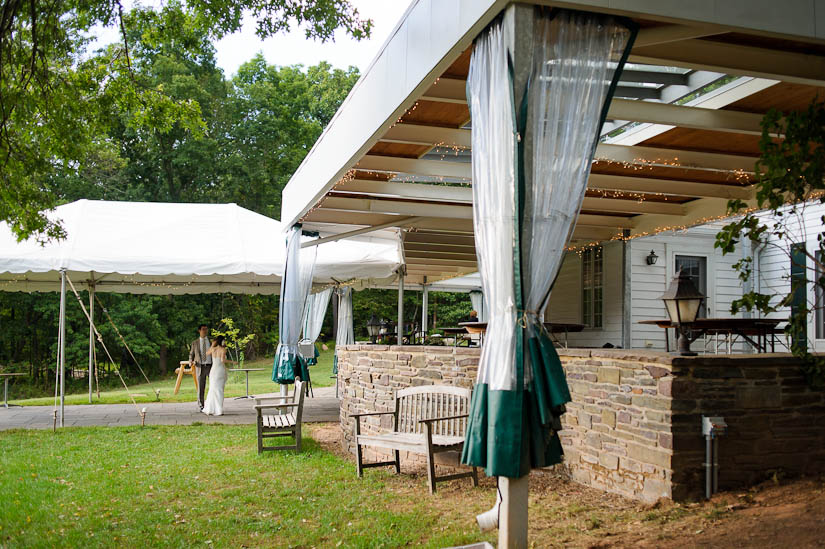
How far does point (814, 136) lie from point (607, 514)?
3108 millimetres

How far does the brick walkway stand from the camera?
488 inches

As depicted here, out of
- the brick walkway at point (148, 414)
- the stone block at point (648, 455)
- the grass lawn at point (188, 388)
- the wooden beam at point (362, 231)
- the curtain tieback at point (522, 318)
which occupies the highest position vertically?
the wooden beam at point (362, 231)

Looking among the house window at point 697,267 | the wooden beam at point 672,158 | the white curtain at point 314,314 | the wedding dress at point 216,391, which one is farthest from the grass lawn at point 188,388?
the wooden beam at point 672,158

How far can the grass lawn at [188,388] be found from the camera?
16.7 metres

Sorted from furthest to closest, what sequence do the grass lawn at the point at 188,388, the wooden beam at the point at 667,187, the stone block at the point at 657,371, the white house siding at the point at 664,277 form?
the grass lawn at the point at 188,388 < the white house siding at the point at 664,277 < the wooden beam at the point at 667,187 < the stone block at the point at 657,371

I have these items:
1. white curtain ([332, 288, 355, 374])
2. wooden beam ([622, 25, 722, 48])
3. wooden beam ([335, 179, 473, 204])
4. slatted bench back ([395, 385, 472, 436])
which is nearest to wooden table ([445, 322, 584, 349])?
slatted bench back ([395, 385, 472, 436])

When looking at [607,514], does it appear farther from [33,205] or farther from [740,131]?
[33,205]

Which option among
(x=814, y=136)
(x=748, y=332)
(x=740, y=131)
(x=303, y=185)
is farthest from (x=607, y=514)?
(x=303, y=185)

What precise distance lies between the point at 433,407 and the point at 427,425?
3.24 feet

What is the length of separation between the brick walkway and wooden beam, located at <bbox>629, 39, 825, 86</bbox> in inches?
367

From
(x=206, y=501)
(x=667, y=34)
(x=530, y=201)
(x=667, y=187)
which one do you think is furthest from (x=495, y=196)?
(x=667, y=187)

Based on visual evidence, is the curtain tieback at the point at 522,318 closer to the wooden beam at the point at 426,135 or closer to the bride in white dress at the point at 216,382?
the wooden beam at the point at 426,135

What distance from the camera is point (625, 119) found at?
6.18m

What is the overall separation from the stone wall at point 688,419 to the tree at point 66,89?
588cm
